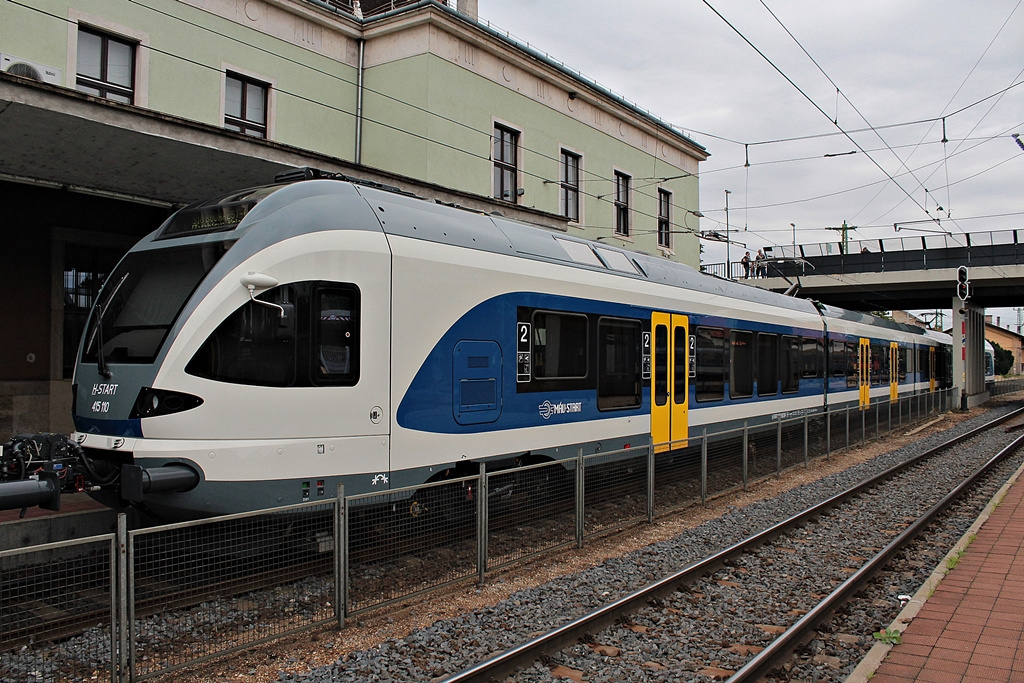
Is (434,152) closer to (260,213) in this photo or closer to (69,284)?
(69,284)

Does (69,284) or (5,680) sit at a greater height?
(69,284)

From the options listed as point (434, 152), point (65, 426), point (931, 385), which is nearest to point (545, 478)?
point (65, 426)

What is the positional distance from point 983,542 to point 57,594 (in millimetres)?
9206

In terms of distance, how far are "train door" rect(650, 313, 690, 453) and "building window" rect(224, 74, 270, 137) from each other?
31.6ft

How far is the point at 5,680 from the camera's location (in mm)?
4551

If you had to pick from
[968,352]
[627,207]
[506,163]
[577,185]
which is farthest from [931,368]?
[506,163]

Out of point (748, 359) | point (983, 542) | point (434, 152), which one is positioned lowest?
point (983, 542)

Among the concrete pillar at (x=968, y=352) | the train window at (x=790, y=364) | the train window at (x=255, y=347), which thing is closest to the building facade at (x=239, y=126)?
the train window at (x=255, y=347)

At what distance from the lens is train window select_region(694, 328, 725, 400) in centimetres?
1307

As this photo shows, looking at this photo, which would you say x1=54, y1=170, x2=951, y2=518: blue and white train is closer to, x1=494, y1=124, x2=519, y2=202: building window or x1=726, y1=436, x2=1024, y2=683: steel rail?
x1=726, y1=436, x2=1024, y2=683: steel rail

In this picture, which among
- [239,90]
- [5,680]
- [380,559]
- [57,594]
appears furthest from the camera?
[239,90]

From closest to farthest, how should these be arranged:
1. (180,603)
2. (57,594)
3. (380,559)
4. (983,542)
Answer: (57,594) → (180,603) → (380,559) → (983,542)

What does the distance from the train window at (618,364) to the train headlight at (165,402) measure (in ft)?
18.3

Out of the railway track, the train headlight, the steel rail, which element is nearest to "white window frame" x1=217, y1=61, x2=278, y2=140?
the train headlight
